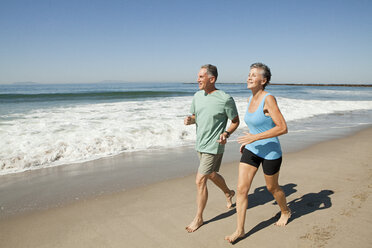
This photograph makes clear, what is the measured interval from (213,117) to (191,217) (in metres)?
1.36

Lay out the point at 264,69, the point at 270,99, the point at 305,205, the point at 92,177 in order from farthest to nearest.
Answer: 1. the point at 92,177
2. the point at 305,205
3. the point at 264,69
4. the point at 270,99

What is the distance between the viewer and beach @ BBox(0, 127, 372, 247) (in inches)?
106

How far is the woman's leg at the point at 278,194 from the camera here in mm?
2691

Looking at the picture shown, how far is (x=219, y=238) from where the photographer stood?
2746 millimetres

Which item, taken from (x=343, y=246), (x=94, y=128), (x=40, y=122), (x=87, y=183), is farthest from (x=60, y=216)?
(x=40, y=122)

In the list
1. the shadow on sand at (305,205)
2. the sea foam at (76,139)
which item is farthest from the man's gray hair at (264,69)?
the sea foam at (76,139)

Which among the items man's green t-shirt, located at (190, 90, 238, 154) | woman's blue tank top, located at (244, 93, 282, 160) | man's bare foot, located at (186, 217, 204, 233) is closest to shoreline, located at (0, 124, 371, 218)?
man's bare foot, located at (186, 217, 204, 233)

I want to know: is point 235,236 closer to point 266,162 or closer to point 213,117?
point 266,162

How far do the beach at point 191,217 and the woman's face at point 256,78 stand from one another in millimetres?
1670

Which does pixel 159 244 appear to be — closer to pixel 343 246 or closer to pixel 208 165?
pixel 208 165

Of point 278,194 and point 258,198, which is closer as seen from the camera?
point 278,194

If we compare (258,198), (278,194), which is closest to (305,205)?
(258,198)

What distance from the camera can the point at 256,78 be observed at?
8.32ft

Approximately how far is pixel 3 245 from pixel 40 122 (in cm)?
801
